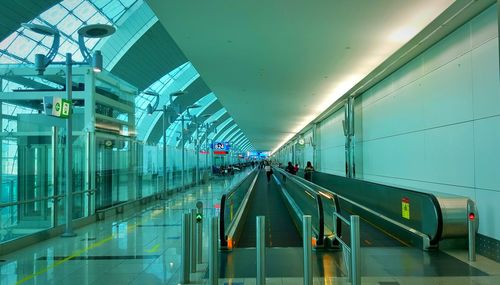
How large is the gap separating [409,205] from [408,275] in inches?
133

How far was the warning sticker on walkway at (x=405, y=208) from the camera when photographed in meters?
9.74

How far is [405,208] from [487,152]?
233 cm

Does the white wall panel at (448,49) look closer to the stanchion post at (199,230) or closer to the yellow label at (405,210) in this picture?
the yellow label at (405,210)

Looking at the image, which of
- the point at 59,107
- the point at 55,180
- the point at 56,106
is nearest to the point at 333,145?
the point at 55,180

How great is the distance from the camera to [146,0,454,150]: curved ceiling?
9.30 meters

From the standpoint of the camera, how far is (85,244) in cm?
965

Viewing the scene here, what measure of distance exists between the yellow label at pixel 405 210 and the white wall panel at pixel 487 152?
164 cm

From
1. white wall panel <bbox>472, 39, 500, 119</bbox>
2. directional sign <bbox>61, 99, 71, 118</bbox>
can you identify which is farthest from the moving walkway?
directional sign <bbox>61, 99, 71, 118</bbox>

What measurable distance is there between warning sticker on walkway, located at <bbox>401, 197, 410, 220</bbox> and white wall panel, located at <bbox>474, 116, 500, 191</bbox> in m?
1.61

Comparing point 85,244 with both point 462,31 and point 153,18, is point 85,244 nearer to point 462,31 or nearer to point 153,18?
point 462,31

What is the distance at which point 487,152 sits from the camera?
324 inches

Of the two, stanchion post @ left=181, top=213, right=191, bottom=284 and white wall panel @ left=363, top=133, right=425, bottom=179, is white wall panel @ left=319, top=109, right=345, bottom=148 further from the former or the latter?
stanchion post @ left=181, top=213, right=191, bottom=284

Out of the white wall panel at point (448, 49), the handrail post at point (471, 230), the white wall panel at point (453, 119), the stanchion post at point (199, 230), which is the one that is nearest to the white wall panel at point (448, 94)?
the white wall panel at point (453, 119)

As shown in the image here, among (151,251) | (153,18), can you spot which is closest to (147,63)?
(153,18)
